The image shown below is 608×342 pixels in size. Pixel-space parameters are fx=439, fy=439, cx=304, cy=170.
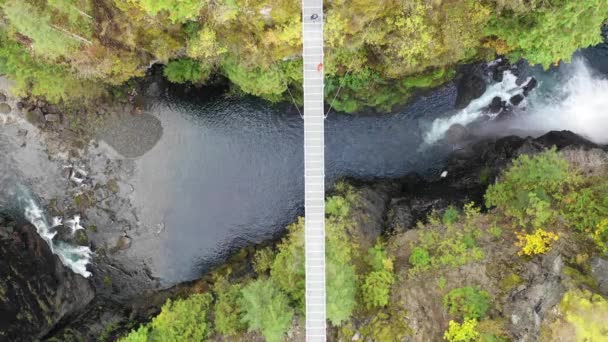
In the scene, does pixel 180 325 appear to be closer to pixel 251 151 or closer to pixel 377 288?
pixel 377 288

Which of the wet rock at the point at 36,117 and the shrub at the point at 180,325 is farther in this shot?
the wet rock at the point at 36,117

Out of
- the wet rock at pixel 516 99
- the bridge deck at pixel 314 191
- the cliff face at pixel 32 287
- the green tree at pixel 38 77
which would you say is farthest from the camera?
the wet rock at pixel 516 99

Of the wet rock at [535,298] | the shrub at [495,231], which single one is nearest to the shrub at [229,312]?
the wet rock at [535,298]

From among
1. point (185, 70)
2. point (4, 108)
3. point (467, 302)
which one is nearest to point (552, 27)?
point (467, 302)

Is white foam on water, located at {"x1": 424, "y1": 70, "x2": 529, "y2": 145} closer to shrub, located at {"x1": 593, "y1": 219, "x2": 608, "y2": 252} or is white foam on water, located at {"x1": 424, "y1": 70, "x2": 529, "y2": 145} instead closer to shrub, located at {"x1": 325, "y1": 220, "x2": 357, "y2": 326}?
shrub, located at {"x1": 325, "y1": 220, "x2": 357, "y2": 326}

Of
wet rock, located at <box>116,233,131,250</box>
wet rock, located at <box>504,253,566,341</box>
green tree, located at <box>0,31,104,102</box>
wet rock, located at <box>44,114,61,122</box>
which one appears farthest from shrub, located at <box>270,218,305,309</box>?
wet rock, located at <box>44,114,61,122</box>

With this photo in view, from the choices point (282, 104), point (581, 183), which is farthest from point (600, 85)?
point (282, 104)

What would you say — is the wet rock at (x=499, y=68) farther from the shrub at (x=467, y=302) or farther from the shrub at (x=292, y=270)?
the shrub at (x=292, y=270)

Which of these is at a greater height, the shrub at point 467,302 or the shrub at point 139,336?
the shrub at point 467,302
